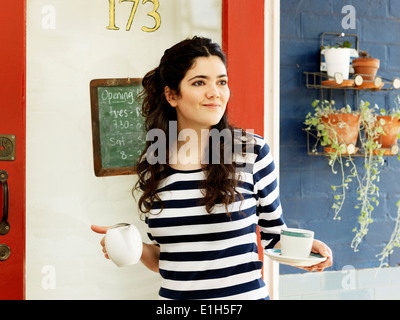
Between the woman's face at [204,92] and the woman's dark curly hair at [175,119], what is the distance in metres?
0.02

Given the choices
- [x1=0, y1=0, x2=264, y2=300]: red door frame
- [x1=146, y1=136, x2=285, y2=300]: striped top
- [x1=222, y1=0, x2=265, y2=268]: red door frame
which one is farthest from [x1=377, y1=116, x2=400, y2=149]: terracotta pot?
[x1=0, y1=0, x2=264, y2=300]: red door frame

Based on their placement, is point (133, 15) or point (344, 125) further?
point (344, 125)

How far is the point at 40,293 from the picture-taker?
155 cm

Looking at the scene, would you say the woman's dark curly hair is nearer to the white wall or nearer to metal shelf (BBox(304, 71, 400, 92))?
the white wall

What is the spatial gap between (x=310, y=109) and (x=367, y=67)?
1.08ft

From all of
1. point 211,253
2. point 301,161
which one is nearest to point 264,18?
point 301,161

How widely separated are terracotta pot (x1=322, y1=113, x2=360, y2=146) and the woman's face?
3.20 ft

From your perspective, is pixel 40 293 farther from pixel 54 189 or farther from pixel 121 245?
pixel 121 245

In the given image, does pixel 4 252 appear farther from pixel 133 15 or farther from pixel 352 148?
pixel 352 148

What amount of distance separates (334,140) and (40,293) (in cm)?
140

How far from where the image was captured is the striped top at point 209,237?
114 centimetres

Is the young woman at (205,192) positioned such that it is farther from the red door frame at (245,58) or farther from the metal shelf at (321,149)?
the metal shelf at (321,149)

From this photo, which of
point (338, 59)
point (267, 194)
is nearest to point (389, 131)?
point (338, 59)

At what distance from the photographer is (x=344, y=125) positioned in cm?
203
